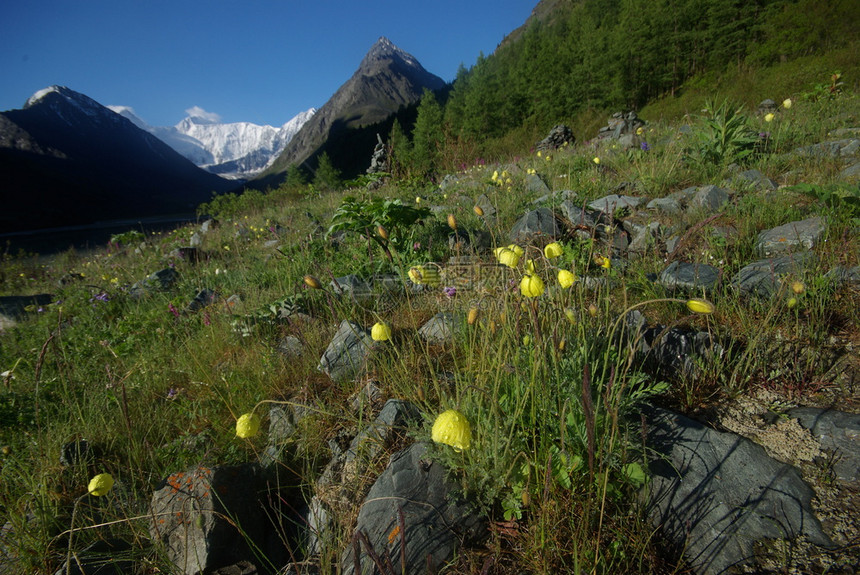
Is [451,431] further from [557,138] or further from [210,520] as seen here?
[557,138]

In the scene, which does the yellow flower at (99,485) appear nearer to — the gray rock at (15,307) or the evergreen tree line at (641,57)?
the gray rock at (15,307)

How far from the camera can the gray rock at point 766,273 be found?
6.35 ft

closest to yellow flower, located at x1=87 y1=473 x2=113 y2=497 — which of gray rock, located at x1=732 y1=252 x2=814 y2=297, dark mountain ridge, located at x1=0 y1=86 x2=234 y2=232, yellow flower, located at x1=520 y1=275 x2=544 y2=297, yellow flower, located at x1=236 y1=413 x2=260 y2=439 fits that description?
yellow flower, located at x1=236 y1=413 x2=260 y2=439

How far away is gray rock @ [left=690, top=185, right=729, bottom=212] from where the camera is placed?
315 centimetres

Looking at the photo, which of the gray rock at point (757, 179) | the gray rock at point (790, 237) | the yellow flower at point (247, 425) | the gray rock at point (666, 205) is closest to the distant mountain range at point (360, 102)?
the gray rock at point (666, 205)

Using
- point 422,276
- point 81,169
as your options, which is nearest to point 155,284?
point 422,276

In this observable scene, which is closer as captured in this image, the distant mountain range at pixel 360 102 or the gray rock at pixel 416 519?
the gray rock at pixel 416 519

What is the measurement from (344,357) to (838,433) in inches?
84.8

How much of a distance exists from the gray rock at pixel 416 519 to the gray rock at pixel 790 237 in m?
2.66

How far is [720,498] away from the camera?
44.4 inches

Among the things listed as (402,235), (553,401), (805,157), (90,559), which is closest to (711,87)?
(805,157)

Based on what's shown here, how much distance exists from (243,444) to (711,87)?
2316 centimetres

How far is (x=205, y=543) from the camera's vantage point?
120cm

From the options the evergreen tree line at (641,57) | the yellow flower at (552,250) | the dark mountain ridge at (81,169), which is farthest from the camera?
the dark mountain ridge at (81,169)
